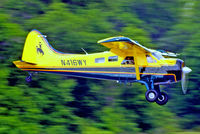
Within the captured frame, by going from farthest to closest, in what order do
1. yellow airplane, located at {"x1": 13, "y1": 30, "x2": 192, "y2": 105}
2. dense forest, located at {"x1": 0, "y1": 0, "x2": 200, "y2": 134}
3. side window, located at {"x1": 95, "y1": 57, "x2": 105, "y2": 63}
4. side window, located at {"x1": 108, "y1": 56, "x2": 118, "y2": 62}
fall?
dense forest, located at {"x1": 0, "y1": 0, "x2": 200, "y2": 134}, side window, located at {"x1": 95, "y1": 57, "x2": 105, "y2": 63}, side window, located at {"x1": 108, "y1": 56, "x2": 118, "y2": 62}, yellow airplane, located at {"x1": 13, "y1": 30, "x2": 192, "y2": 105}

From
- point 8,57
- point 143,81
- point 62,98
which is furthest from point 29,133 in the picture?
point 143,81

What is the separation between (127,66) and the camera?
13.9m

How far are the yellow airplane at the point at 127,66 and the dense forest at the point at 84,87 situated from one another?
4.58m

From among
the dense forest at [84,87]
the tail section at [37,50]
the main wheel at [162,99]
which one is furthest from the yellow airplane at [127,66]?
the dense forest at [84,87]

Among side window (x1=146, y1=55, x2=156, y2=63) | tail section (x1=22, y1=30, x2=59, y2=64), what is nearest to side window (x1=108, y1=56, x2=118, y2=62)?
side window (x1=146, y1=55, x2=156, y2=63)

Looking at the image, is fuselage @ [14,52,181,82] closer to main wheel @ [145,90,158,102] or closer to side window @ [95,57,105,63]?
side window @ [95,57,105,63]

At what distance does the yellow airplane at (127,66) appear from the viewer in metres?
13.4

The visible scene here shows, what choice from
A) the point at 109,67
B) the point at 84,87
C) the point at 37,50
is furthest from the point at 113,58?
the point at 84,87

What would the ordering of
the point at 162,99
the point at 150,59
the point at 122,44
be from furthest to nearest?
the point at 162,99 → the point at 150,59 → the point at 122,44

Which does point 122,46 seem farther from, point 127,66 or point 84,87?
point 84,87

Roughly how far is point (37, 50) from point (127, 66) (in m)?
4.13

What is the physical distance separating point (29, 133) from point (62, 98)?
2.54 metres

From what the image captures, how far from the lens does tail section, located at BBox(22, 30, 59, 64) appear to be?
51.0 feet

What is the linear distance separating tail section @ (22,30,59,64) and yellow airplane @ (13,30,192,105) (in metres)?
0.34
